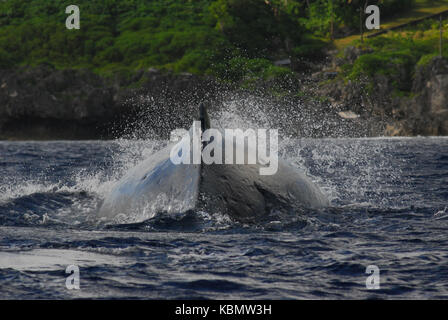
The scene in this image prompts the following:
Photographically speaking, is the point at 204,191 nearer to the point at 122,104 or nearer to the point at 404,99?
the point at 404,99

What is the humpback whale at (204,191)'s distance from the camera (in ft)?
32.4

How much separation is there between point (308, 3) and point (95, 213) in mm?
94198

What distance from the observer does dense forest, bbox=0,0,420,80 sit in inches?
3204

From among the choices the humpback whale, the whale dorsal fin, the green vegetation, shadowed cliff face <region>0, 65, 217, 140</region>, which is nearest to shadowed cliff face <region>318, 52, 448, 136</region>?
the green vegetation

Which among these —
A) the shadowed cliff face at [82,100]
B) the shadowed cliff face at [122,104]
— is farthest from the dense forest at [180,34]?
the shadowed cliff face at [82,100]

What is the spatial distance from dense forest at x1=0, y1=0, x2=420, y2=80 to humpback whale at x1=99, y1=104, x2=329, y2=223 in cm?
6539

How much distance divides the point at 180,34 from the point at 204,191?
80.2 metres

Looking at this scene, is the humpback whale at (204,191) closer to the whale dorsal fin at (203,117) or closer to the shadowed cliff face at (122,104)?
the whale dorsal fin at (203,117)

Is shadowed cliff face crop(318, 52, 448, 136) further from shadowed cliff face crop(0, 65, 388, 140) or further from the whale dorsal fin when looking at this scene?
the whale dorsal fin

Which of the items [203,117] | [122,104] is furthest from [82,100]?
[203,117]

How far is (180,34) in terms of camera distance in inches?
3467
